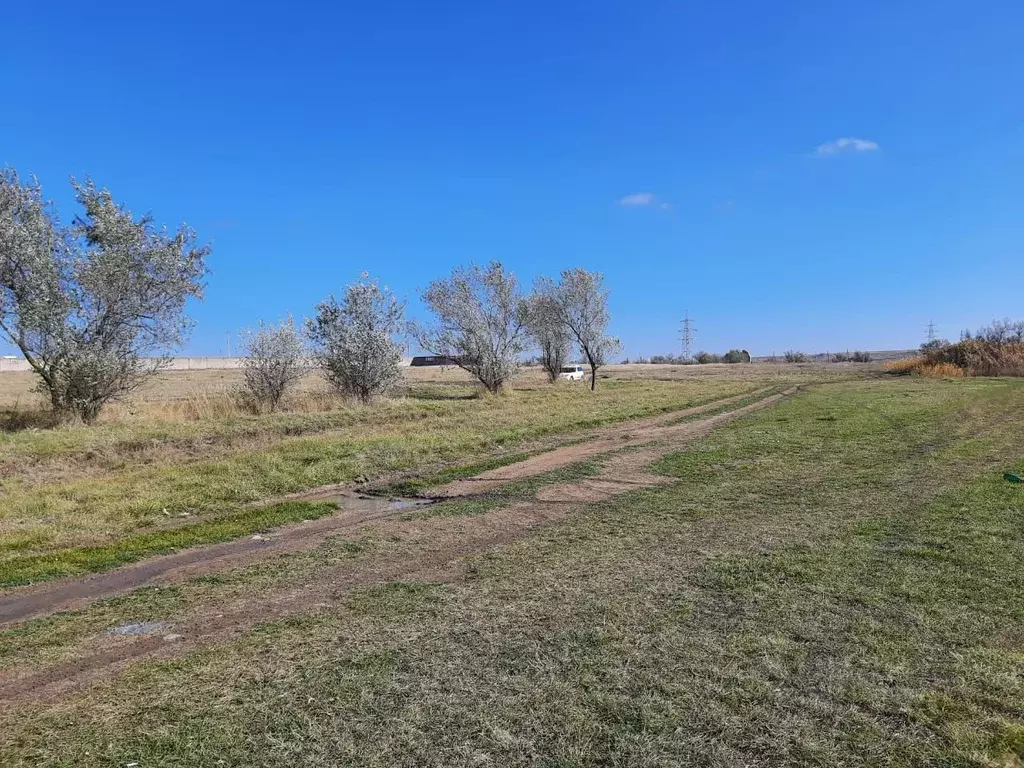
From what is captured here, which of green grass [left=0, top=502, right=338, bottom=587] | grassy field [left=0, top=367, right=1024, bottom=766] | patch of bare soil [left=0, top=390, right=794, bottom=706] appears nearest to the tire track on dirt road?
patch of bare soil [left=0, top=390, right=794, bottom=706]

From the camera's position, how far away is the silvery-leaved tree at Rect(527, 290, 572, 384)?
3869cm

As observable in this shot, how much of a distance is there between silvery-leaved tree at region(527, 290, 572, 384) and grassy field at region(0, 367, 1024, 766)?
31074mm

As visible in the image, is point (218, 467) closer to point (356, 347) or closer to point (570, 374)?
point (356, 347)

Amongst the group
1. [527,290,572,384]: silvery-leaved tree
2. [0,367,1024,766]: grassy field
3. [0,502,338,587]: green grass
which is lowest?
[0,367,1024,766]: grassy field

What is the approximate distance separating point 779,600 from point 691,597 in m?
0.62

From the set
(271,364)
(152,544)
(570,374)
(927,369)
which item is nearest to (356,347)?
(271,364)

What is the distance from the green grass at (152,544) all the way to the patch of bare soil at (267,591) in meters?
0.26

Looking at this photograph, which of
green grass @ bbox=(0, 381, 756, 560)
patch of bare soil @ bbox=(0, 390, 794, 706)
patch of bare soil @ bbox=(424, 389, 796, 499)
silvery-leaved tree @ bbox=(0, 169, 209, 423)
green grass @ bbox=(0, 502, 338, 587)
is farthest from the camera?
silvery-leaved tree @ bbox=(0, 169, 209, 423)

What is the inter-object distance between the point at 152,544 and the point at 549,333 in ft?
120

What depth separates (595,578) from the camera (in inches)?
208

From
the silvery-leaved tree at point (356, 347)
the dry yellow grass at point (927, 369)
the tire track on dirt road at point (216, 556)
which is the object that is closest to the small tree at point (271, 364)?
the silvery-leaved tree at point (356, 347)

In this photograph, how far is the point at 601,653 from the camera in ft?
12.6

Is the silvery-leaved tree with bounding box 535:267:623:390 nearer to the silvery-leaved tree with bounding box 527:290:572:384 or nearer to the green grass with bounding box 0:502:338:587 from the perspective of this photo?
the silvery-leaved tree with bounding box 527:290:572:384

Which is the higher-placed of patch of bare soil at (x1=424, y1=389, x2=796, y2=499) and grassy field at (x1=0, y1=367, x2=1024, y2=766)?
patch of bare soil at (x1=424, y1=389, x2=796, y2=499)
